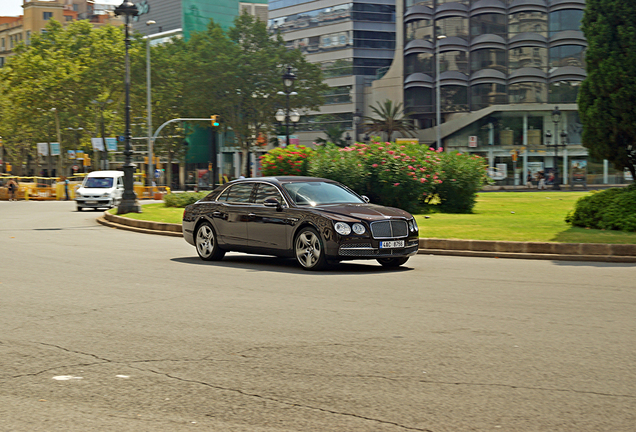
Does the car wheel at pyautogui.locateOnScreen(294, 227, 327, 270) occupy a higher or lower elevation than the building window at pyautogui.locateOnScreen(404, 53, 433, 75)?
lower

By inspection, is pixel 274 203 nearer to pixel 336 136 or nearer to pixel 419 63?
pixel 419 63

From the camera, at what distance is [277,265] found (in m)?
13.4

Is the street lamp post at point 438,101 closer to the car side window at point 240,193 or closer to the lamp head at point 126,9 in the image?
the lamp head at point 126,9

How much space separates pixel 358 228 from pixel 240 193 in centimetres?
284

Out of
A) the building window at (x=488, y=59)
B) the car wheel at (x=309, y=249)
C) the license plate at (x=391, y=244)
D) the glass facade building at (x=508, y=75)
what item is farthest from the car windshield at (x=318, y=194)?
the building window at (x=488, y=59)

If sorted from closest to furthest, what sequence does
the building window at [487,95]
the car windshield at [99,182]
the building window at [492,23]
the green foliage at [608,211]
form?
the green foliage at [608,211] → the car windshield at [99,182] → the building window at [487,95] → the building window at [492,23]

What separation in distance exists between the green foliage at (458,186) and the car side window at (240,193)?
527 inches

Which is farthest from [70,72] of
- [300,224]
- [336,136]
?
[300,224]

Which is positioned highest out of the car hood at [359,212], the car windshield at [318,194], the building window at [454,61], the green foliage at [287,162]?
the building window at [454,61]

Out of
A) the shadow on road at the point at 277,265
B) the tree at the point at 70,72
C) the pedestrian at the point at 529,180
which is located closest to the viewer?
the shadow on road at the point at 277,265

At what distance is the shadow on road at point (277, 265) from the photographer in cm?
1254

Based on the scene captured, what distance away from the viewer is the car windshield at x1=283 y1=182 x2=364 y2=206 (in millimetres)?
13117

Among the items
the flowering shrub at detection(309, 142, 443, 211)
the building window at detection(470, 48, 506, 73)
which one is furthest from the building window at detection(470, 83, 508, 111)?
the flowering shrub at detection(309, 142, 443, 211)

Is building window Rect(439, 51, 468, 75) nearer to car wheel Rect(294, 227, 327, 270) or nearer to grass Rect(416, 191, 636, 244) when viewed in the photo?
grass Rect(416, 191, 636, 244)
